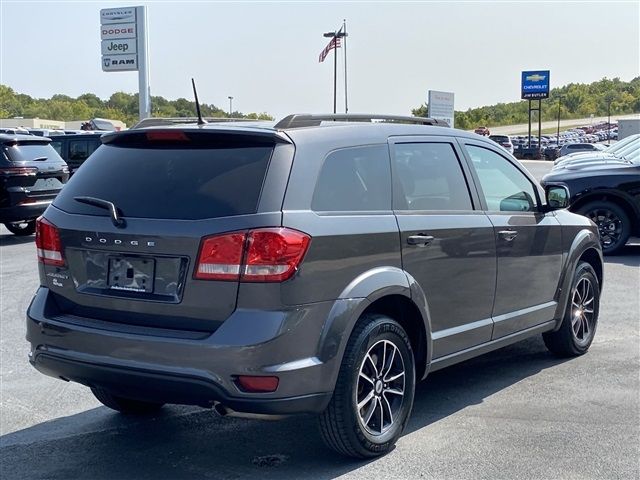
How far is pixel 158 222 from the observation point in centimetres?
402

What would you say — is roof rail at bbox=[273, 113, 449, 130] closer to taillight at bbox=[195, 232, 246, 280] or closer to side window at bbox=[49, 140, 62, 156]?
Result: taillight at bbox=[195, 232, 246, 280]

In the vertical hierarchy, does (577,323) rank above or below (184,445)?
above

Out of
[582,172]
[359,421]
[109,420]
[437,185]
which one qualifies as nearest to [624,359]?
[437,185]

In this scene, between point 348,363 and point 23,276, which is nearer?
point 348,363

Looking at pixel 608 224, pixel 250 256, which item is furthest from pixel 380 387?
pixel 608 224

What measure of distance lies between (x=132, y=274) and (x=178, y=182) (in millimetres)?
524

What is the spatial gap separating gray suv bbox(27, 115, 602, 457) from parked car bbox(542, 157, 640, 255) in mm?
7023

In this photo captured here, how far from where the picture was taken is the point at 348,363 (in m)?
4.14

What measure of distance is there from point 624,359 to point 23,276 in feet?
24.8

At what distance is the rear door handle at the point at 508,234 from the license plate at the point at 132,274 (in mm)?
2501

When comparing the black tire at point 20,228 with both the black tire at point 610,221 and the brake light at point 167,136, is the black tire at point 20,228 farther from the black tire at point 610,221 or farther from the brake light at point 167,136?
the brake light at point 167,136

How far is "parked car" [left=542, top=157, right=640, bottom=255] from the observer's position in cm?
1150

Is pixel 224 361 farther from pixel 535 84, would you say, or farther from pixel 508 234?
pixel 535 84

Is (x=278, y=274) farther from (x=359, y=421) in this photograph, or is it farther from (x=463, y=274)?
(x=463, y=274)
